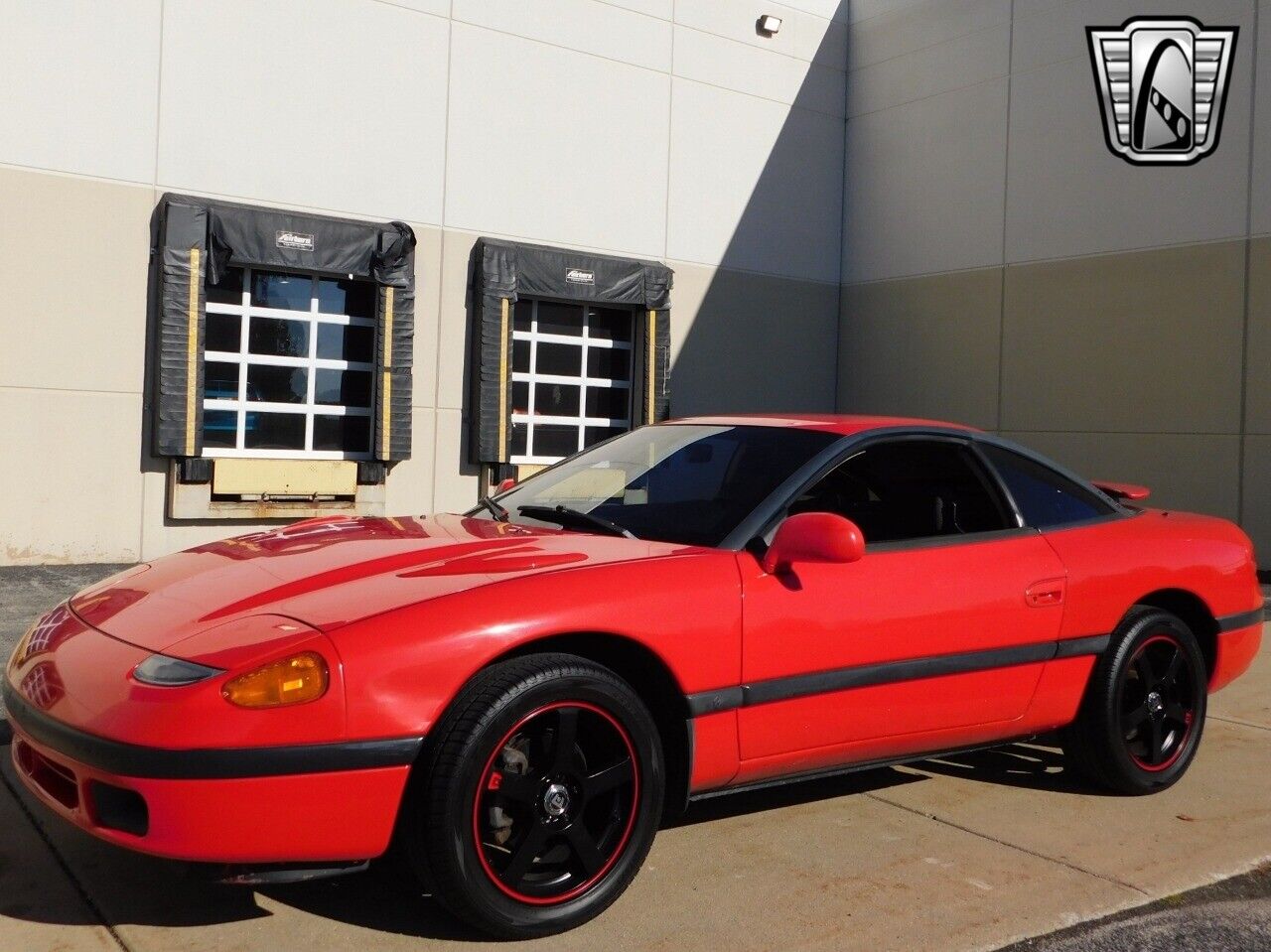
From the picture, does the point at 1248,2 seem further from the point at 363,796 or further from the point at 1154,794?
the point at 363,796

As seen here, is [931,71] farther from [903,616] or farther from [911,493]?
[903,616]

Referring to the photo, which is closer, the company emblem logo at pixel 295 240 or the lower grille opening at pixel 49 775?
the lower grille opening at pixel 49 775

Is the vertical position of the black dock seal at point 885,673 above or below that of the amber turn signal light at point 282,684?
below

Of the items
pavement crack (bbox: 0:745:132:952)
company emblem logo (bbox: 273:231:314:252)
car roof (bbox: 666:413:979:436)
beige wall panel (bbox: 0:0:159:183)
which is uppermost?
beige wall panel (bbox: 0:0:159:183)

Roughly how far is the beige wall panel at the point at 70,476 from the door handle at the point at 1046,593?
7878 millimetres

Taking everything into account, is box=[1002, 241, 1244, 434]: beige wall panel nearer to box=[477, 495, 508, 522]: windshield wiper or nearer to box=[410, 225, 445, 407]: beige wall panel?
box=[410, 225, 445, 407]: beige wall panel

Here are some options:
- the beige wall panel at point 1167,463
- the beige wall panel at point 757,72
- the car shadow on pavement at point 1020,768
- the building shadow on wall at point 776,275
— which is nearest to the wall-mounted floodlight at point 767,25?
the beige wall panel at point 757,72

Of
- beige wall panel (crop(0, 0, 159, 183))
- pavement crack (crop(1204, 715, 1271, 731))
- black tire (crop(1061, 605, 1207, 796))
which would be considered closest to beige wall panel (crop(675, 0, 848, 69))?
beige wall panel (crop(0, 0, 159, 183))

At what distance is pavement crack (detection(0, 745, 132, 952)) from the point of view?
120 inches

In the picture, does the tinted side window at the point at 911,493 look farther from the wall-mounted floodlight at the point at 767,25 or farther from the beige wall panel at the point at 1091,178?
the wall-mounted floodlight at the point at 767,25

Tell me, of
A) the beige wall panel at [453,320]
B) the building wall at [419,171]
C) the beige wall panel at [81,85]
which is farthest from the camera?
the beige wall panel at [453,320]

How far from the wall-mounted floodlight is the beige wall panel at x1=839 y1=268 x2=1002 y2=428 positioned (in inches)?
118

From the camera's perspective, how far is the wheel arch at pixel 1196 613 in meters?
4.62

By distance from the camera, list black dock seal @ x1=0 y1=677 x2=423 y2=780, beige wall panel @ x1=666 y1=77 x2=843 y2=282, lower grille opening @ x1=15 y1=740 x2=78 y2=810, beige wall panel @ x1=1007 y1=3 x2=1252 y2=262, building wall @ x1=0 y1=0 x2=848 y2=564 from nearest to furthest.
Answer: black dock seal @ x1=0 y1=677 x2=423 y2=780, lower grille opening @ x1=15 y1=740 x2=78 y2=810, building wall @ x1=0 y1=0 x2=848 y2=564, beige wall panel @ x1=1007 y1=3 x2=1252 y2=262, beige wall panel @ x1=666 y1=77 x2=843 y2=282
